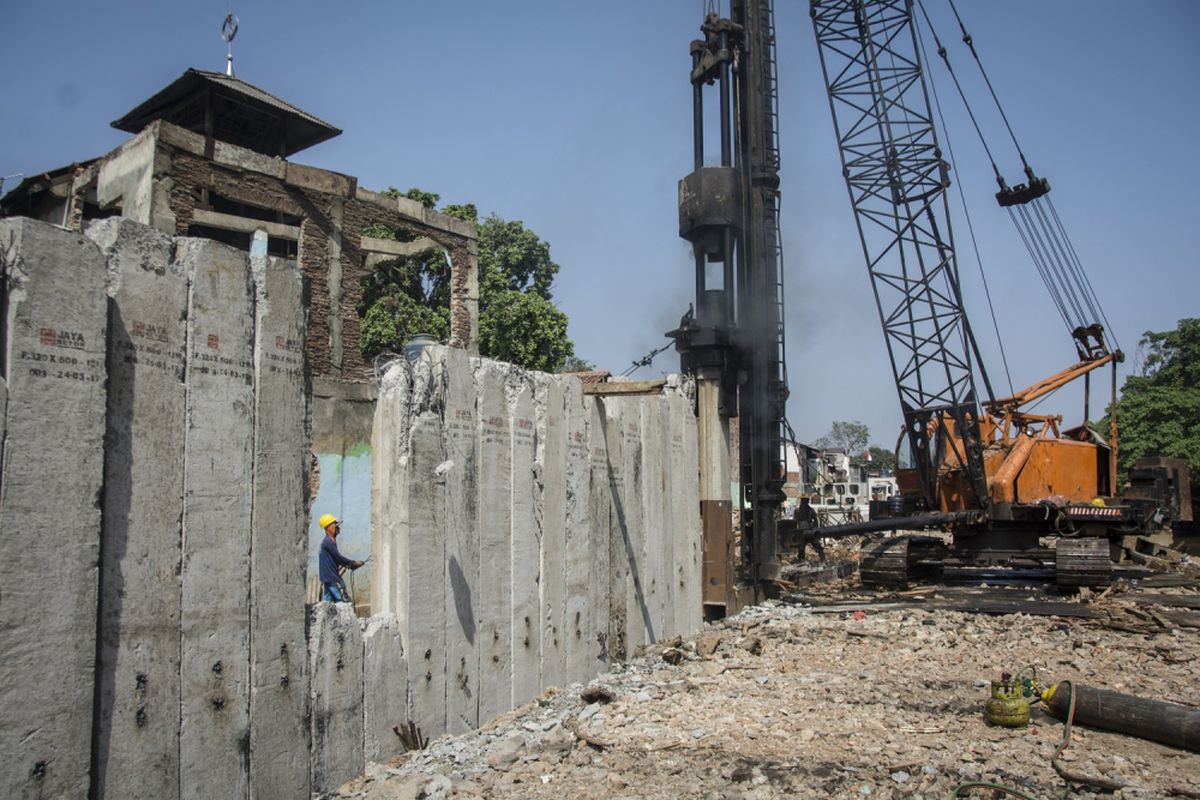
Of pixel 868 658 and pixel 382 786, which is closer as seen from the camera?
pixel 382 786

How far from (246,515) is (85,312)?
1.19 meters

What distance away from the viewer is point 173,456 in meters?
3.93

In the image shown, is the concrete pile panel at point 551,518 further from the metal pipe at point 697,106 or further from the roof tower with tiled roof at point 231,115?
the roof tower with tiled roof at point 231,115

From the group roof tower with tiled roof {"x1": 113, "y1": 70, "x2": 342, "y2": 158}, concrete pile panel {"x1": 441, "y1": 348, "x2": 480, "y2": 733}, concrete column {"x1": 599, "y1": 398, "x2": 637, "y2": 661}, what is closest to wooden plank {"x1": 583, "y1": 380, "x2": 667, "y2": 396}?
concrete column {"x1": 599, "y1": 398, "x2": 637, "y2": 661}

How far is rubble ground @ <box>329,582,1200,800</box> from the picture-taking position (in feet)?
15.8

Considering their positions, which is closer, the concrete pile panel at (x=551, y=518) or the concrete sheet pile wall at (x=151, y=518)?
the concrete sheet pile wall at (x=151, y=518)

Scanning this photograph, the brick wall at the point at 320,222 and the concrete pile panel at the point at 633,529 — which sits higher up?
the brick wall at the point at 320,222

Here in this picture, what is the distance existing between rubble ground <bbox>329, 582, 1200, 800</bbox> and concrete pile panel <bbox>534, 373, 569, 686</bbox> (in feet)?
1.02

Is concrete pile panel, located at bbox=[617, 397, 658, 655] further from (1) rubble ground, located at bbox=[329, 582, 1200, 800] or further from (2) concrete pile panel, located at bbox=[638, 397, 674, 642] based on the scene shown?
(1) rubble ground, located at bbox=[329, 582, 1200, 800]

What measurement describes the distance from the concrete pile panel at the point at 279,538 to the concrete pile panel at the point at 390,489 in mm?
763

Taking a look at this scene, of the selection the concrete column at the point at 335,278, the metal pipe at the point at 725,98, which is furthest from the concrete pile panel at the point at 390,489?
the concrete column at the point at 335,278

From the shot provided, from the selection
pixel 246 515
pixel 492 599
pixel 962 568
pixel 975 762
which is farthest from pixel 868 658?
pixel 962 568

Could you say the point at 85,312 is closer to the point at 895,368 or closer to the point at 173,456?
the point at 173,456

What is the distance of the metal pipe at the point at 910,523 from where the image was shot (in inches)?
586
